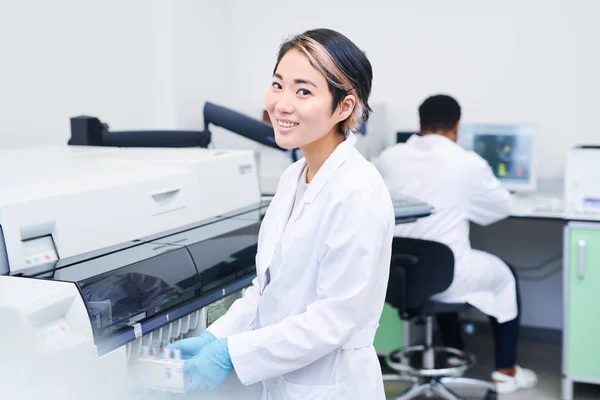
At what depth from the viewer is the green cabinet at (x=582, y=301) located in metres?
2.75

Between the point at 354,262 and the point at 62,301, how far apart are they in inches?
16.4

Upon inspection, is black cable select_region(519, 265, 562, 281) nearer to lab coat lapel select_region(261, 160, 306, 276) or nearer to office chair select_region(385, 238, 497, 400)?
office chair select_region(385, 238, 497, 400)

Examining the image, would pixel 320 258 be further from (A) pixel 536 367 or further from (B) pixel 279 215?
(A) pixel 536 367

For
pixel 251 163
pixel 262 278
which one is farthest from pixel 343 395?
pixel 251 163

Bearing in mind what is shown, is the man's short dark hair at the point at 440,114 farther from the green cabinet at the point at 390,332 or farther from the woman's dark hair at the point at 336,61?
the woman's dark hair at the point at 336,61

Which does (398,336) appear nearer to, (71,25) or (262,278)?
(71,25)

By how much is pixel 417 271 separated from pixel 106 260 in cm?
158

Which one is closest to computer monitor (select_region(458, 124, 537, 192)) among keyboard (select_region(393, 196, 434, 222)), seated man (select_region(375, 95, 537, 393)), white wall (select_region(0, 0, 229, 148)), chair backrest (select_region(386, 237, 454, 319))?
seated man (select_region(375, 95, 537, 393))

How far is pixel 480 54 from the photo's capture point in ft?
11.2

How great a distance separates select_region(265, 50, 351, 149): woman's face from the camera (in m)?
1.14

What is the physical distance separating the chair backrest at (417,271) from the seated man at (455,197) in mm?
128

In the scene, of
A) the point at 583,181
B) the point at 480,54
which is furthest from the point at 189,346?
the point at 480,54

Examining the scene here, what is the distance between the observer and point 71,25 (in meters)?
2.69

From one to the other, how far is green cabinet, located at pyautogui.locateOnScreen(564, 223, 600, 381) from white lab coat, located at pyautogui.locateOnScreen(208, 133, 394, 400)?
1754 mm
